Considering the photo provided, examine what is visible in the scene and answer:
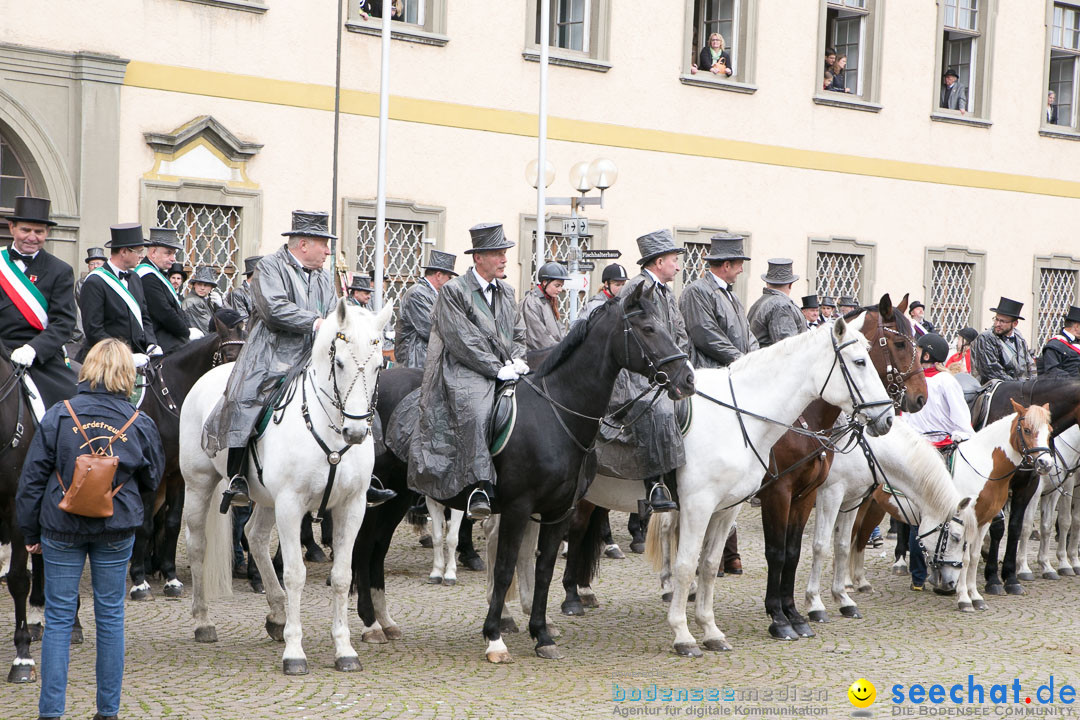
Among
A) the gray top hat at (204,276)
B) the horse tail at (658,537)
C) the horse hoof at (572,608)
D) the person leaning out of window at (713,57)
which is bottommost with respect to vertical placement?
the horse hoof at (572,608)

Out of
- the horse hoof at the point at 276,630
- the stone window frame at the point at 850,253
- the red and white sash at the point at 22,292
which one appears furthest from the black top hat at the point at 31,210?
the stone window frame at the point at 850,253

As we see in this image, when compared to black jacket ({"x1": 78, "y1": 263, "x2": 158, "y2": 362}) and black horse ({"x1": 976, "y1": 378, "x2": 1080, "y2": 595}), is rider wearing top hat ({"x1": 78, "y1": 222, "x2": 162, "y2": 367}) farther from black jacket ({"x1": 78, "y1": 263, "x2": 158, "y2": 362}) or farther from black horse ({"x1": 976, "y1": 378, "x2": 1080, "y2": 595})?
black horse ({"x1": 976, "y1": 378, "x2": 1080, "y2": 595})

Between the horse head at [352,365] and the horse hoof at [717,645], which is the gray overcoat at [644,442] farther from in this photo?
the horse head at [352,365]

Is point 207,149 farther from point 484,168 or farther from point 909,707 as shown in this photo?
point 909,707

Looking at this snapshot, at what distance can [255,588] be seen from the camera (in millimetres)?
9609

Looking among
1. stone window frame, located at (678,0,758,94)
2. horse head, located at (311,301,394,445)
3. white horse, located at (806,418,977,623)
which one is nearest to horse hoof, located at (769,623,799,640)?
white horse, located at (806,418,977,623)

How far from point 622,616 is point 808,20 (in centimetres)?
1388

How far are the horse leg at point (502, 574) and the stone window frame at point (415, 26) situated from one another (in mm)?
9993

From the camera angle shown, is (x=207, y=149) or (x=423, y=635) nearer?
(x=423, y=635)

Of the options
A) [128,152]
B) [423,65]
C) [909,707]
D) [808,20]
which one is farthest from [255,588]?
[808,20]

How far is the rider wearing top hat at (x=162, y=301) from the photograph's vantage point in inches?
385

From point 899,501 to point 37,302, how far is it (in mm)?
6291

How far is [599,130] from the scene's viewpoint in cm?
1823

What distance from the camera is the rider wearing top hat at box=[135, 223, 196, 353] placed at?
9.78 metres
